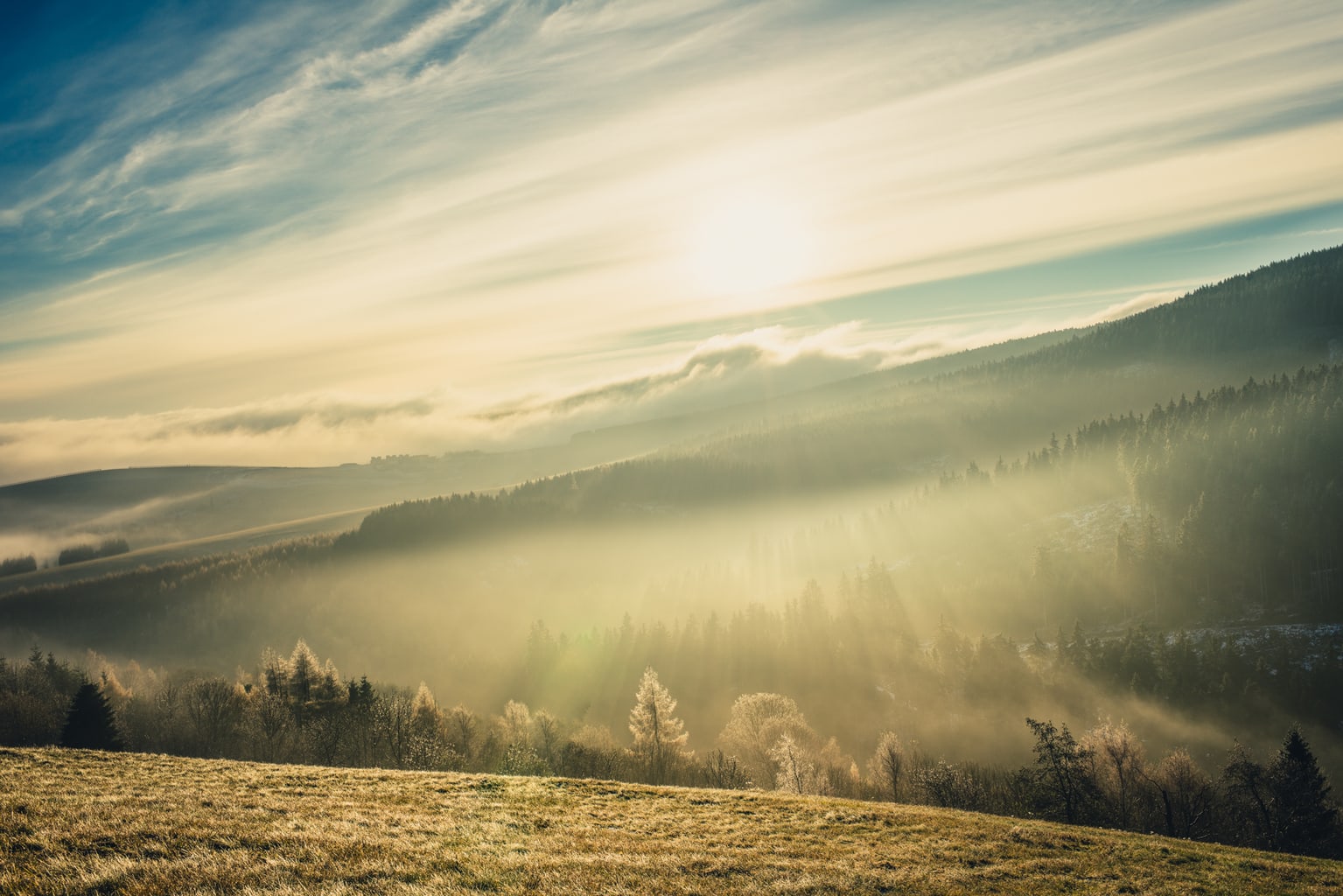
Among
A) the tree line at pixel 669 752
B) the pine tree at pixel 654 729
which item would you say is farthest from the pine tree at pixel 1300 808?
the pine tree at pixel 654 729

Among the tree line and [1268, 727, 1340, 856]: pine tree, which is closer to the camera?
[1268, 727, 1340, 856]: pine tree

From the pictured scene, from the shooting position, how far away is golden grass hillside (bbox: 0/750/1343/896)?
17.9 metres

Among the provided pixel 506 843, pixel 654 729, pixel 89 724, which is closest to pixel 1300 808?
pixel 654 729

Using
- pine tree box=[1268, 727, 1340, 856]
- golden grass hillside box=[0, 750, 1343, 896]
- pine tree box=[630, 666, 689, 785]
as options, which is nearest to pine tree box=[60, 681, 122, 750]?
golden grass hillside box=[0, 750, 1343, 896]

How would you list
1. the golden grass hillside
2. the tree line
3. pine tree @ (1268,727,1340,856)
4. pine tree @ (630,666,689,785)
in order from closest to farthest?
the golden grass hillside → pine tree @ (1268,727,1340,856) → the tree line → pine tree @ (630,666,689,785)

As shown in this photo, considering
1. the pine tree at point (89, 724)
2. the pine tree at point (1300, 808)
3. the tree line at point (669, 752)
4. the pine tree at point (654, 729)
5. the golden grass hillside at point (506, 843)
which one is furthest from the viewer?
the pine tree at point (654, 729)

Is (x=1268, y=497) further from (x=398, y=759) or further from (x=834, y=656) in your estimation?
(x=398, y=759)

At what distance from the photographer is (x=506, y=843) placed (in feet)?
78.8

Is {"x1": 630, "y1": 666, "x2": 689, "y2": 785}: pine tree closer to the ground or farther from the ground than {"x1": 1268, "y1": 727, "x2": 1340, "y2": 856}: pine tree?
farther from the ground

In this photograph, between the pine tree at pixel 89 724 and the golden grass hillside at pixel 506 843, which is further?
the pine tree at pixel 89 724

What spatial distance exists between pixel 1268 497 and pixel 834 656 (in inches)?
5382

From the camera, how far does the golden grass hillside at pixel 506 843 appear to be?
1789 cm

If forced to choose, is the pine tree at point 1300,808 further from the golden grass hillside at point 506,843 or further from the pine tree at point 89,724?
the pine tree at point 89,724

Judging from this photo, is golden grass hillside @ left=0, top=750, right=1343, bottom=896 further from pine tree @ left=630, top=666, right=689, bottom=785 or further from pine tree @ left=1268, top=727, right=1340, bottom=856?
pine tree @ left=630, top=666, right=689, bottom=785
